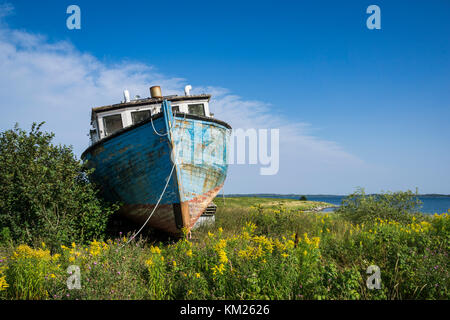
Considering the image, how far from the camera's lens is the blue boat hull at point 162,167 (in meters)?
8.55

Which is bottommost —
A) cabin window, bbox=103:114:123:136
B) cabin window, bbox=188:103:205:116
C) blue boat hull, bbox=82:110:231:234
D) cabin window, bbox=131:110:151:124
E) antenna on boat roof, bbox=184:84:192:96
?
blue boat hull, bbox=82:110:231:234

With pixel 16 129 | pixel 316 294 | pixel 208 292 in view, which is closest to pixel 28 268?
pixel 208 292

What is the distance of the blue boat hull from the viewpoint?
855cm

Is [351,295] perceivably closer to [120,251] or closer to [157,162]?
[120,251]

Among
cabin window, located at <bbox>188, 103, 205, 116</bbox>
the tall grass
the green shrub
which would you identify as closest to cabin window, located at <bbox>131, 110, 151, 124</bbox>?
cabin window, located at <bbox>188, 103, 205, 116</bbox>

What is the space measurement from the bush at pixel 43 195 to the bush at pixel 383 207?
1008 cm

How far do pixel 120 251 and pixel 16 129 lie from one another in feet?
22.6

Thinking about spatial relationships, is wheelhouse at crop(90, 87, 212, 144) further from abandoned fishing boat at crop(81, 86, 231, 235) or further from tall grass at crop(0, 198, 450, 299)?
tall grass at crop(0, 198, 450, 299)

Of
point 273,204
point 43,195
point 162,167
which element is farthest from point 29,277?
point 273,204

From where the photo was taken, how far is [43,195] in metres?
7.80

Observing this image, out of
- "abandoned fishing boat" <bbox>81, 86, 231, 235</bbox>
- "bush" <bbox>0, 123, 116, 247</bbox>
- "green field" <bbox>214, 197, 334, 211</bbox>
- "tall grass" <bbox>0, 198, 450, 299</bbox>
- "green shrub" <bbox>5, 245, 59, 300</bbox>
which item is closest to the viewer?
"tall grass" <bbox>0, 198, 450, 299</bbox>

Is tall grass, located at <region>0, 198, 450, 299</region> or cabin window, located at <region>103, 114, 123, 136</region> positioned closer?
tall grass, located at <region>0, 198, 450, 299</region>

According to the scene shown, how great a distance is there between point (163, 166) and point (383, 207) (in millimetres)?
9169

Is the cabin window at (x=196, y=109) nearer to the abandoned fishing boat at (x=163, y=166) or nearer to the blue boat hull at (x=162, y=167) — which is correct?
the abandoned fishing boat at (x=163, y=166)
